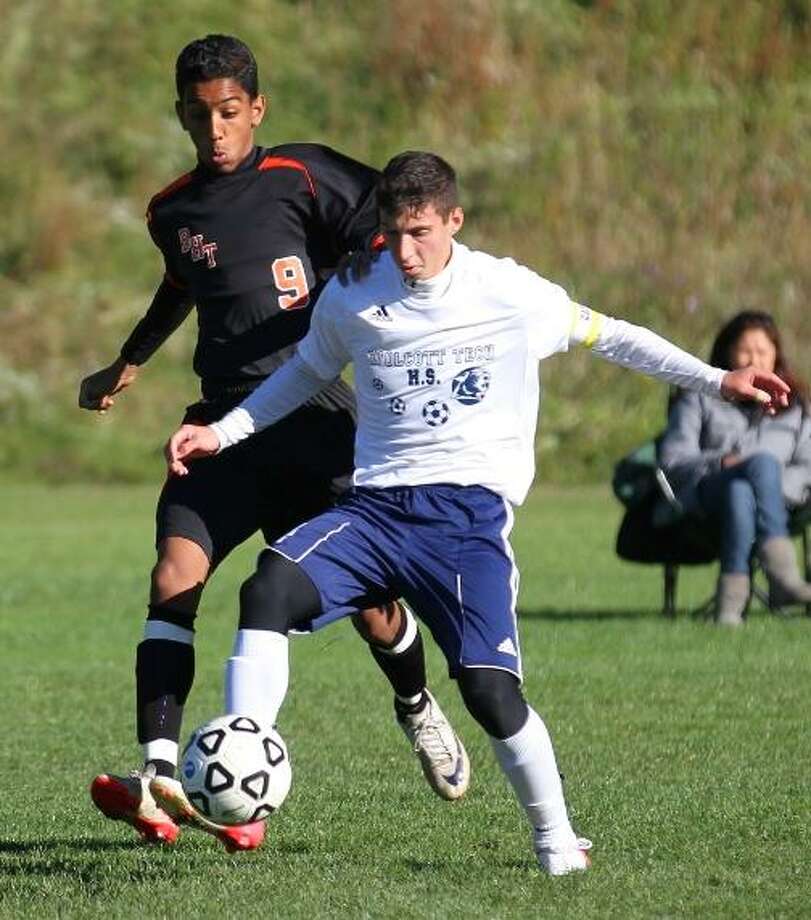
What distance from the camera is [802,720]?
8023 mm

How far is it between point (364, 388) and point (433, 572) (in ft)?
1.64

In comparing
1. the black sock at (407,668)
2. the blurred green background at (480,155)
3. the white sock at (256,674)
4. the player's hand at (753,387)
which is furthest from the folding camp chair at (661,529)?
the blurred green background at (480,155)

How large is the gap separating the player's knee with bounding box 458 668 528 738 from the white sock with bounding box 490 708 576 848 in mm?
24

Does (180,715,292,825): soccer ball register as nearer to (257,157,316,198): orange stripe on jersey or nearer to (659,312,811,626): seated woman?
(257,157,316,198): orange stripe on jersey

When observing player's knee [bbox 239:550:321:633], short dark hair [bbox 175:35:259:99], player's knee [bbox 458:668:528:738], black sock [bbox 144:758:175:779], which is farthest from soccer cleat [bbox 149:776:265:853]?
short dark hair [bbox 175:35:259:99]

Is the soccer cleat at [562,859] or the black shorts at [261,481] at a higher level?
the black shorts at [261,481]

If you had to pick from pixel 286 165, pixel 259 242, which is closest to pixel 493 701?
pixel 259 242

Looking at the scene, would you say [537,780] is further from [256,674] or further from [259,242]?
[259,242]

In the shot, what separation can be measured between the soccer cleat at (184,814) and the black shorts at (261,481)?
2.35ft

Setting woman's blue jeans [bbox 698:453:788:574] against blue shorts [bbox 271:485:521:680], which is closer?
blue shorts [bbox 271:485:521:680]

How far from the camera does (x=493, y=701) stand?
527 cm

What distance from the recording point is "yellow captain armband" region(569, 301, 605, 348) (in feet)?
18.2

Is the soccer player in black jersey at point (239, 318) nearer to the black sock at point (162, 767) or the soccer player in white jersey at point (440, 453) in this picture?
the black sock at point (162, 767)

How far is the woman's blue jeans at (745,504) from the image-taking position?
11008mm
